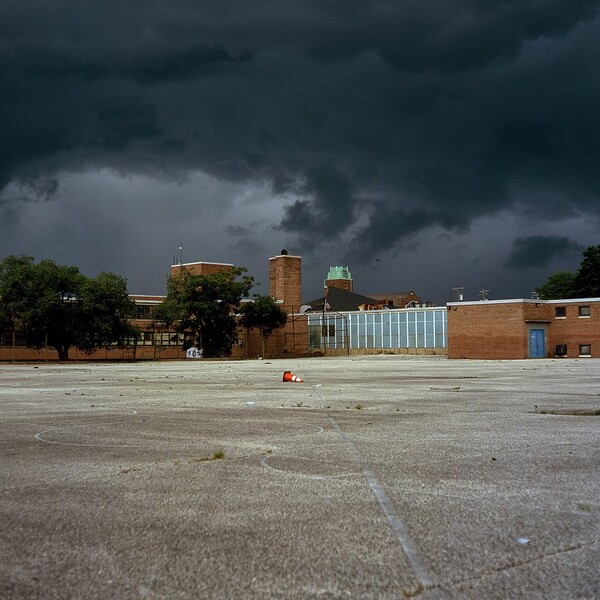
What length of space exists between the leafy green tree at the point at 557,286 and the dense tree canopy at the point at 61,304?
225 feet

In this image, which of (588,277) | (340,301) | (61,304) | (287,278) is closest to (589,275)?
(588,277)

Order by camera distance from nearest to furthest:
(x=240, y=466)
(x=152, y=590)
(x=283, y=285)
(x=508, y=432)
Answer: (x=152, y=590) < (x=240, y=466) < (x=508, y=432) < (x=283, y=285)

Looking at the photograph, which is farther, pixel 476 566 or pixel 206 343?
pixel 206 343

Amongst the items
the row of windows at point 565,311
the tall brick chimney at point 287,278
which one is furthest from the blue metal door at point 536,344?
the tall brick chimney at point 287,278

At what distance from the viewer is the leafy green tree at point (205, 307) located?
73812 mm

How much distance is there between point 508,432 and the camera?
9.96 m

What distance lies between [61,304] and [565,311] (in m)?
43.0

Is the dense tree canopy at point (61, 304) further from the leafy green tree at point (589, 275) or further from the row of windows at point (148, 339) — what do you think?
the leafy green tree at point (589, 275)

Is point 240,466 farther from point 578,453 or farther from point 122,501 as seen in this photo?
Answer: point 578,453

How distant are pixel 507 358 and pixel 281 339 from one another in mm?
37104

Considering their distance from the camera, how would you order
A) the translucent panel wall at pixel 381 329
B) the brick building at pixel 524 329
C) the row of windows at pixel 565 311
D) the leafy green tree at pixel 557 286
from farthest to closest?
the leafy green tree at pixel 557 286
the translucent panel wall at pixel 381 329
the row of windows at pixel 565 311
the brick building at pixel 524 329

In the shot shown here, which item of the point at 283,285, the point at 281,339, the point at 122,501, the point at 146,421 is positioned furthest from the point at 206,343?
the point at 122,501

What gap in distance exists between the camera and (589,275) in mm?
91188

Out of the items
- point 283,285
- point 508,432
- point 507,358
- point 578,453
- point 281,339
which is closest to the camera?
point 578,453
